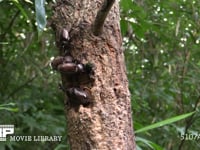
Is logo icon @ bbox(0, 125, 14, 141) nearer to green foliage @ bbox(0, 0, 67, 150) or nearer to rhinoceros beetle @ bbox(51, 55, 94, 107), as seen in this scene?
green foliage @ bbox(0, 0, 67, 150)

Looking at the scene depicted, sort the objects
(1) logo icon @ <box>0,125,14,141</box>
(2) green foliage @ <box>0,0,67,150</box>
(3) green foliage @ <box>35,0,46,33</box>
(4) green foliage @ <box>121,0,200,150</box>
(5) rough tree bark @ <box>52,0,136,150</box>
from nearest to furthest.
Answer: (3) green foliage @ <box>35,0,46,33</box>, (5) rough tree bark @ <box>52,0,136,150</box>, (1) logo icon @ <box>0,125,14,141</box>, (2) green foliage @ <box>0,0,67,150</box>, (4) green foliage @ <box>121,0,200,150</box>

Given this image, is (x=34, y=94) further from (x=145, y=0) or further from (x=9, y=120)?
(x=145, y=0)

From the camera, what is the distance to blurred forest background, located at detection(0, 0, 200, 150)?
1.49 metres

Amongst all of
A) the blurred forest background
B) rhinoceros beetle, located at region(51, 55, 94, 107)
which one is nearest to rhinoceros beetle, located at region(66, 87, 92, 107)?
rhinoceros beetle, located at region(51, 55, 94, 107)

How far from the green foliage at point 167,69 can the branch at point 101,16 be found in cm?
73

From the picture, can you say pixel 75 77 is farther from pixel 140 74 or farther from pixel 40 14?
pixel 140 74

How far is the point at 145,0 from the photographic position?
1656 millimetres

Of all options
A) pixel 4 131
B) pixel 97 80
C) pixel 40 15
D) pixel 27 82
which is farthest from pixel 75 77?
pixel 27 82

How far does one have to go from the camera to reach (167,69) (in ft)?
6.40

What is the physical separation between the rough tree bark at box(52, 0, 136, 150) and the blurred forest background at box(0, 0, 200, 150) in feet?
1.86

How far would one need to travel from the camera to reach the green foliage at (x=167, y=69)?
1649 mm

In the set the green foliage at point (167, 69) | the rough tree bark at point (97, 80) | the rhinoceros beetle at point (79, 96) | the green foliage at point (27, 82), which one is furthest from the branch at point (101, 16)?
the green foliage at point (167, 69)

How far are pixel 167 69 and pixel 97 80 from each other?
47.9 inches

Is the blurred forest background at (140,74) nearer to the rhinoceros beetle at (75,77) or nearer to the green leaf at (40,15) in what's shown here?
the rhinoceros beetle at (75,77)
